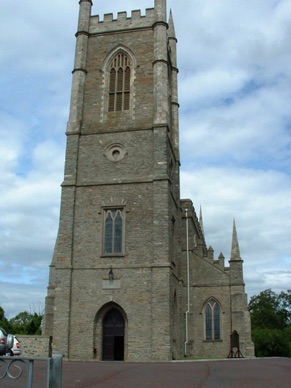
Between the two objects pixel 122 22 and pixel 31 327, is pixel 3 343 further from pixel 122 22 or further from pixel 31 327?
pixel 31 327

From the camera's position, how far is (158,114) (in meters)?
27.4

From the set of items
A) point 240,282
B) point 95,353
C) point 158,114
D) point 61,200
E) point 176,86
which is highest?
point 176,86

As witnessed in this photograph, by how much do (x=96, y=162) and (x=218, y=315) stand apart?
41.5ft

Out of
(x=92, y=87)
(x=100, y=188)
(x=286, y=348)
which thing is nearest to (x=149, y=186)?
(x=100, y=188)

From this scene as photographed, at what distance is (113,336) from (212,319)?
27.8ft

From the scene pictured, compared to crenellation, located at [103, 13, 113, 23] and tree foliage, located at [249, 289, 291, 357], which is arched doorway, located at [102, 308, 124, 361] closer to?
crenellation, located at [103, 13, 113, 23]

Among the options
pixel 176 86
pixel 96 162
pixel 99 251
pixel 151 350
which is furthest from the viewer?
pixel 176 86

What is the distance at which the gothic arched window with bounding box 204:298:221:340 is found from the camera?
3005 centimetres

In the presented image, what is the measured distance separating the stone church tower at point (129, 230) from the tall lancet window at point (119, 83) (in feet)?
0.22

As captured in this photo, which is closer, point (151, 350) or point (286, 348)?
point (151, 350)

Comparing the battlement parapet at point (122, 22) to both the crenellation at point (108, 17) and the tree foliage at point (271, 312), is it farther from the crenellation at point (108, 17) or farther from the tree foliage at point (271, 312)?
the tree foliage at point (271, 312)

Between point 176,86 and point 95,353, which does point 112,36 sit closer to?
point 176,86

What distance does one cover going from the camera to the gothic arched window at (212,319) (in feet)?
98.6

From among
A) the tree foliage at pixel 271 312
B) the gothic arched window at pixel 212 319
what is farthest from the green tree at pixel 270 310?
the gothic arched window at pixel 212 319
